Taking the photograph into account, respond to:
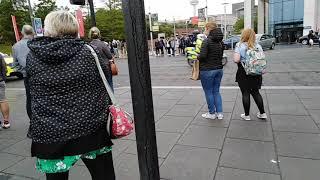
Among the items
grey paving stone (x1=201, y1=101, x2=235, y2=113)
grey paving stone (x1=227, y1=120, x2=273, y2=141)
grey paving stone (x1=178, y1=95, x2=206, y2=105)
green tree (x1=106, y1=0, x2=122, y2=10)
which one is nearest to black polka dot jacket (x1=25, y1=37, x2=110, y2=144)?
grey paving stone (x1=227, y1=120, x2=273, y2=141)

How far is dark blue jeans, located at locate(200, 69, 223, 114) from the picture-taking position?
534cm

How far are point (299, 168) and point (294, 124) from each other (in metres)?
1.72

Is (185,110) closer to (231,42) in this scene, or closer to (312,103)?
(312,103)

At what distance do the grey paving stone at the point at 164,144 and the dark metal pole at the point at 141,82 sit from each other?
180 cm

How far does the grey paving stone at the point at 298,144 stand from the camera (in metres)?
3.96

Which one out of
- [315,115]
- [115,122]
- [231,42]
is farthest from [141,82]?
[231,42]

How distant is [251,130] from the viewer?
16.1 ft

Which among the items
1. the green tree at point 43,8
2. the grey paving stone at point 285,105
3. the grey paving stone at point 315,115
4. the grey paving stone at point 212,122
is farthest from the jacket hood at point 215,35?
the green tree at point 43,8

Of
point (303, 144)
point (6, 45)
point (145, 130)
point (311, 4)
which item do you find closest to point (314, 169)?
point (303, 144)

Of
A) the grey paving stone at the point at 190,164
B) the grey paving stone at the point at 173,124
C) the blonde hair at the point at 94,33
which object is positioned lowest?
the grey paving stone at the point at 190,164

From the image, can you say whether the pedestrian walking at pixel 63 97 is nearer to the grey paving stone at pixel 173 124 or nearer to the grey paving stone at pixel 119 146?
the grey paving stone at pixel 119 146

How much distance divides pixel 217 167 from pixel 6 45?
4130 centimetres

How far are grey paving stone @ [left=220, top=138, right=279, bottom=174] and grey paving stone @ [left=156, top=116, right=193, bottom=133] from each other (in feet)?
3.30

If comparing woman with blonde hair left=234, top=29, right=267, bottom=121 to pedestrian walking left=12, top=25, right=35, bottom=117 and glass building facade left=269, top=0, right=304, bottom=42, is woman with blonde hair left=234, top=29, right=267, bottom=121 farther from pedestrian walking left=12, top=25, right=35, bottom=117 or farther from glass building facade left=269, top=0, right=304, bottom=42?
glass building facade left=269, top=0, right=304, bottom=42
